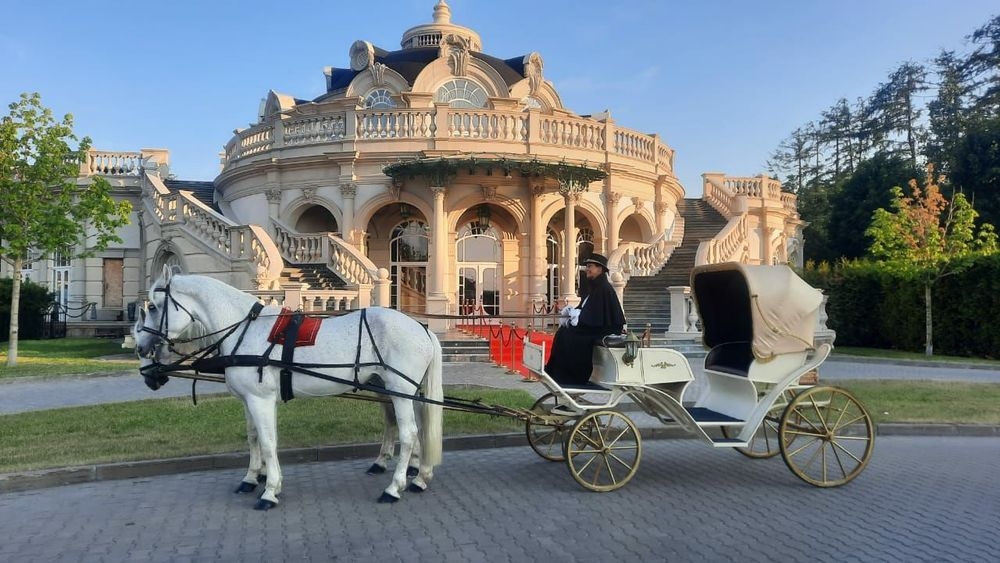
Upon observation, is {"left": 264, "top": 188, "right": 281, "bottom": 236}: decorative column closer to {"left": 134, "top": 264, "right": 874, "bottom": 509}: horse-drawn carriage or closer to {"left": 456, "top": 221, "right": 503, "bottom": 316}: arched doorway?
{"left": 456, "top": 221, "right": 503, "bottom": 316}: arched doorway

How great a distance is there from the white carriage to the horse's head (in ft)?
11.0

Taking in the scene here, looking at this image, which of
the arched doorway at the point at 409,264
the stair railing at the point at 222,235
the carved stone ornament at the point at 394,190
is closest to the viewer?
the stair railing at the point at 222,235

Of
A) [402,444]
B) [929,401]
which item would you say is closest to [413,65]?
[929,401]

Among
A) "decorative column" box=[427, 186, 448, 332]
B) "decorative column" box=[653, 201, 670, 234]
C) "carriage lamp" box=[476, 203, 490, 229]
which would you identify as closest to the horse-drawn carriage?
"decorative column" box=[427, 186, 448, 332]

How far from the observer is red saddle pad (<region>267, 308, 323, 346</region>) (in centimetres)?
602

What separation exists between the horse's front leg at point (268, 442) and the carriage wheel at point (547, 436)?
2.43 meters

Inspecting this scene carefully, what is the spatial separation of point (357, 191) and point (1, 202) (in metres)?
9.27

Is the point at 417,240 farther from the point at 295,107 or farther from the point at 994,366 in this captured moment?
the point at 994,366

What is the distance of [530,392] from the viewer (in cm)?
1173

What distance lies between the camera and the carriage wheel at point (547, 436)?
7.18 m

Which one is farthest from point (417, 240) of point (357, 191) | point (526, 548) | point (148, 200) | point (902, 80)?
point (902, 80)

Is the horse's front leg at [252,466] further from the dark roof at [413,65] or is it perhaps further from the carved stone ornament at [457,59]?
the dark roof at [413,65]

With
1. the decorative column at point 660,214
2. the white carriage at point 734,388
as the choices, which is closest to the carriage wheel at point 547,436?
the white carriage at point 734,388

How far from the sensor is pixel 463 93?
25.7 meters
